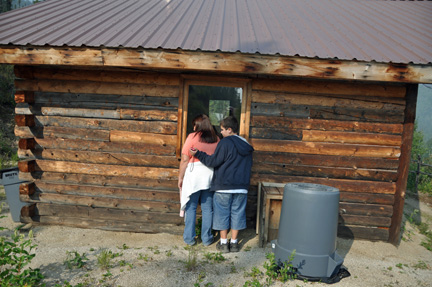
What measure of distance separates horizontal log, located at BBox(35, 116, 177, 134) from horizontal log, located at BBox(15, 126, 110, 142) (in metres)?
0.07

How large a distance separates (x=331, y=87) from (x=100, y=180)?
4.05m

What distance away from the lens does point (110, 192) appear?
16.5 ft

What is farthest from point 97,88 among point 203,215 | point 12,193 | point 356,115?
point 356,115

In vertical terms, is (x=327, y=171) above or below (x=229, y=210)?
above

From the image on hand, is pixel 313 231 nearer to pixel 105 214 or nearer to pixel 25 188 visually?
pixel 105 214

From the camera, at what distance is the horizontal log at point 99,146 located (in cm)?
493

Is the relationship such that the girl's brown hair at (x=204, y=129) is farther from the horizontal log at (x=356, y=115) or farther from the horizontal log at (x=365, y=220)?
the horizontal log at (x=365, y=220)

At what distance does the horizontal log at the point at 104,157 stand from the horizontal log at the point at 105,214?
0.81 m

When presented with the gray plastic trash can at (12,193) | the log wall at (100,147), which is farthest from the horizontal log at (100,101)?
the gray plastic trash can at (12,193)

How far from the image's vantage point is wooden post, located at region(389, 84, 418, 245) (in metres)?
4.70

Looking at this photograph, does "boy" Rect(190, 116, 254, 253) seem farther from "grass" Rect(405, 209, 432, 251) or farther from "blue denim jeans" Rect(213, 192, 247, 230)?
"grass" Rect(405, 209, 432, 251)

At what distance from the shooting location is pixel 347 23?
18.2 ft

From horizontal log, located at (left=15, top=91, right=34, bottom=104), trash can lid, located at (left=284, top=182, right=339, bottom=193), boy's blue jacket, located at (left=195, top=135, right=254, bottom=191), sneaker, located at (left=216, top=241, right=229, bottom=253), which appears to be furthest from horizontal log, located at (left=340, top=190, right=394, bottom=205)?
horizontal log, located at (left=15, top=91, right=34, bottom=104)

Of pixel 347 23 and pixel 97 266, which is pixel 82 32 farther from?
pixel 347 23
